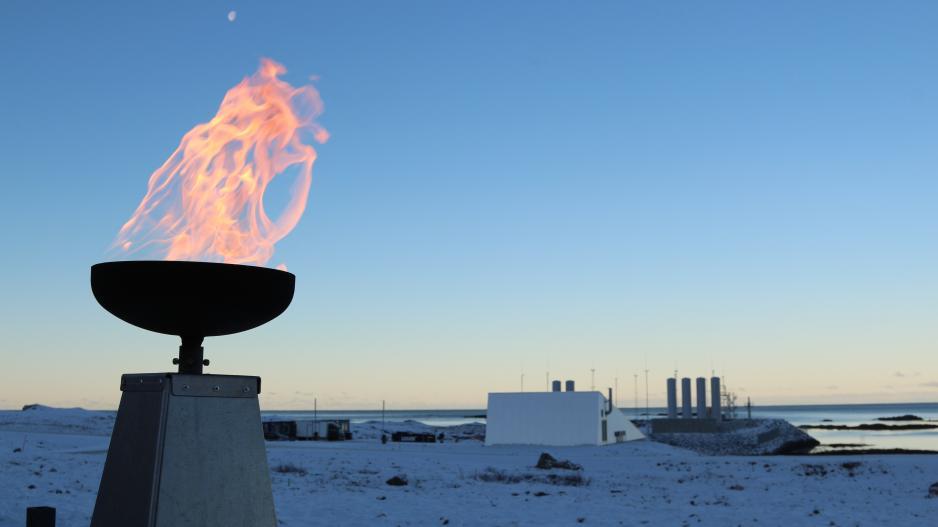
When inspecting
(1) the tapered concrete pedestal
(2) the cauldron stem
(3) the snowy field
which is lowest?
(3) the snowy field

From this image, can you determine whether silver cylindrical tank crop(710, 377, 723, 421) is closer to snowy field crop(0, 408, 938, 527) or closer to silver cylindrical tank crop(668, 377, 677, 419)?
silver cylindrical tank crop(668, 377, 677, 419)

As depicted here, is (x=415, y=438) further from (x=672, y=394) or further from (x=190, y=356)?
(x=190, y=356)

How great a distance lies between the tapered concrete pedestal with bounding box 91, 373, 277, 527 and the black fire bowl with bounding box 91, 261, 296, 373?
43 centimetres

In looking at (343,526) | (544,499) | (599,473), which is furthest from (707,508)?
(599,473)

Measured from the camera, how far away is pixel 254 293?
6719 mm

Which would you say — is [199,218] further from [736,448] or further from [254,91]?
[736,448]

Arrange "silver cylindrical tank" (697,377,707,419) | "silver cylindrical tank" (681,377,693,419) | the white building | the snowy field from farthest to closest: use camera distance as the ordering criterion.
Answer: "silver cylindrical tank" (681,377,693,419)
"silver cylindrical tank" (697,377,707,419)
the white building
the snowy field

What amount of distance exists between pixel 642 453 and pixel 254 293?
125 ft

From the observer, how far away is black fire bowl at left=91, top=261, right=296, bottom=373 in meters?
6.39

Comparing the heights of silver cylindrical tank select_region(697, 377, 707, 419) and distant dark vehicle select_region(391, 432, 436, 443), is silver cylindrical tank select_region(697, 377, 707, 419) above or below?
above

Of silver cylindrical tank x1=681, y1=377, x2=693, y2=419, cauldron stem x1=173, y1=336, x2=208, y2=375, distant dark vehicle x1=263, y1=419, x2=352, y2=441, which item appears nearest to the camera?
cauldron stem x1=173, y1=336, x2=208, y2=375

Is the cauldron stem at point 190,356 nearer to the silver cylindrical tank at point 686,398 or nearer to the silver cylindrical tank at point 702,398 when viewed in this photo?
the silver cylindrical tank at point 702,398

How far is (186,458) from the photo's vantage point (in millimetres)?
6250

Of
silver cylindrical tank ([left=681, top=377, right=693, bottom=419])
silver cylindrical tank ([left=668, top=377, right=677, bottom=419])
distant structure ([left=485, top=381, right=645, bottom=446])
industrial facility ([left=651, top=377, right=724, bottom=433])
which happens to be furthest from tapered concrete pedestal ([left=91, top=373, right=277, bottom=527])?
silver cylindrical tank ([left=668, top=377, right=677, bottom=419])
